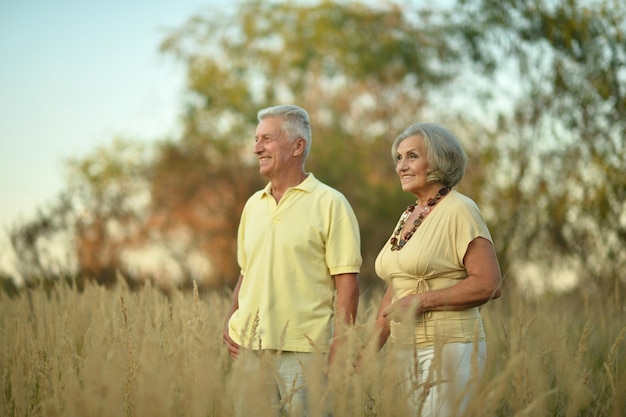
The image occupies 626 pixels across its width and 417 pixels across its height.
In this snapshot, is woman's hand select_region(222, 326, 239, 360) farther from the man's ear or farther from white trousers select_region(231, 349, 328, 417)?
white trousers select_region(231, 349, 328, 417)

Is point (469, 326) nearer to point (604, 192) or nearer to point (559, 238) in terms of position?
point (604, 192)

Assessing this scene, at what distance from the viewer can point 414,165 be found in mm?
3539

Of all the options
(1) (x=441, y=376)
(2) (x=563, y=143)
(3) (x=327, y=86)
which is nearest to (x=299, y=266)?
(1) (x=441, y=376)

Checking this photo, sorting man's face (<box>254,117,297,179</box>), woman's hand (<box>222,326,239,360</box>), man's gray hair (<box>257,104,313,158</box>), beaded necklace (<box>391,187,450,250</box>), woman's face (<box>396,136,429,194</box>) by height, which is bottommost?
woman's hand (<box>222,326,239,360</box>)

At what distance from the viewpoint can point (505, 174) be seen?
1305cm

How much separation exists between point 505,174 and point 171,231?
1051cm

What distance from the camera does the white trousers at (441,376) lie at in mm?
2441

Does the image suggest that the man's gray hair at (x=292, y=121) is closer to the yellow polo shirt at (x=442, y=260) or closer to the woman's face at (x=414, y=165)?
the woman's face at (x=414, y=165)

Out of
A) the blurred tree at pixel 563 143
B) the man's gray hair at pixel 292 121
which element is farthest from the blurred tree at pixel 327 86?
the man's gray hair at pixel 292 121

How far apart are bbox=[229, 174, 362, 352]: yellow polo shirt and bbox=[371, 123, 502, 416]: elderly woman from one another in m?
0.34

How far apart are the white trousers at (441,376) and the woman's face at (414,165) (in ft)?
2.43

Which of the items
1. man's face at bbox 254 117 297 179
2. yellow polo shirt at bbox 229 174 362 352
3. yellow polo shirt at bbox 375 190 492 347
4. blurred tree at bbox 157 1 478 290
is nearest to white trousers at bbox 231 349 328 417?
yellow polo shirt at bbox 375 190 492 347

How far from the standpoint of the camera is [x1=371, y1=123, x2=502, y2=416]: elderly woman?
126 inches

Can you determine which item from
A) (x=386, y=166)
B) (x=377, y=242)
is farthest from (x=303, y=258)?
(x=386, y=166)
